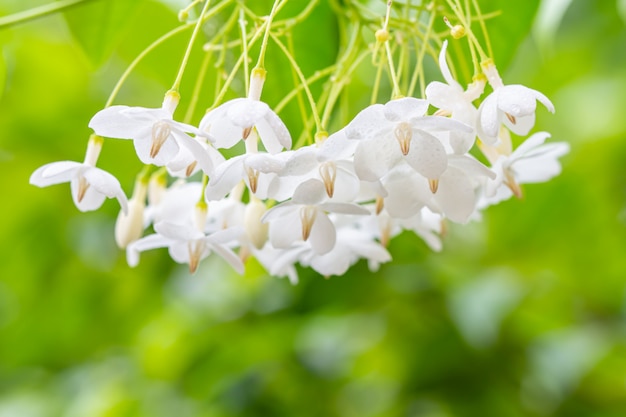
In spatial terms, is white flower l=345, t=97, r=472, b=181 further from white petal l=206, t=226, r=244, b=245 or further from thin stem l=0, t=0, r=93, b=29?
thin stem l=0, t=0, r=93, b=29

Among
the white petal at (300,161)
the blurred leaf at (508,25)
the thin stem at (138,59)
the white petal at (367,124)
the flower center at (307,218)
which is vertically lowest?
the flower center at (307,218)

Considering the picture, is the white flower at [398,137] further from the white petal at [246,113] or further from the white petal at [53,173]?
the white petal at [53,173]

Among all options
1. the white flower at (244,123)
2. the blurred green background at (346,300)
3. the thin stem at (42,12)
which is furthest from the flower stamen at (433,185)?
the blurred green background at (346,300)

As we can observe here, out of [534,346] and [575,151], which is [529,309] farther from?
[575,151]

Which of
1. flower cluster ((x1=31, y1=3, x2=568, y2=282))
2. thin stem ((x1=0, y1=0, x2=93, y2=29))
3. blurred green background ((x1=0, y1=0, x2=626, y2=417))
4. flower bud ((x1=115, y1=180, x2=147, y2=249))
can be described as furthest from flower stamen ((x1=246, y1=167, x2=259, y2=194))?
blurred green background ((x1=0, y1=0, x2=626, y2=417))

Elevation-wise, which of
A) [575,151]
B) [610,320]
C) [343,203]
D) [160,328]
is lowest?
[610,320]

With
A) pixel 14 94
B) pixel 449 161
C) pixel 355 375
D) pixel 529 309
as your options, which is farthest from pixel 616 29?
pixel 14 94
